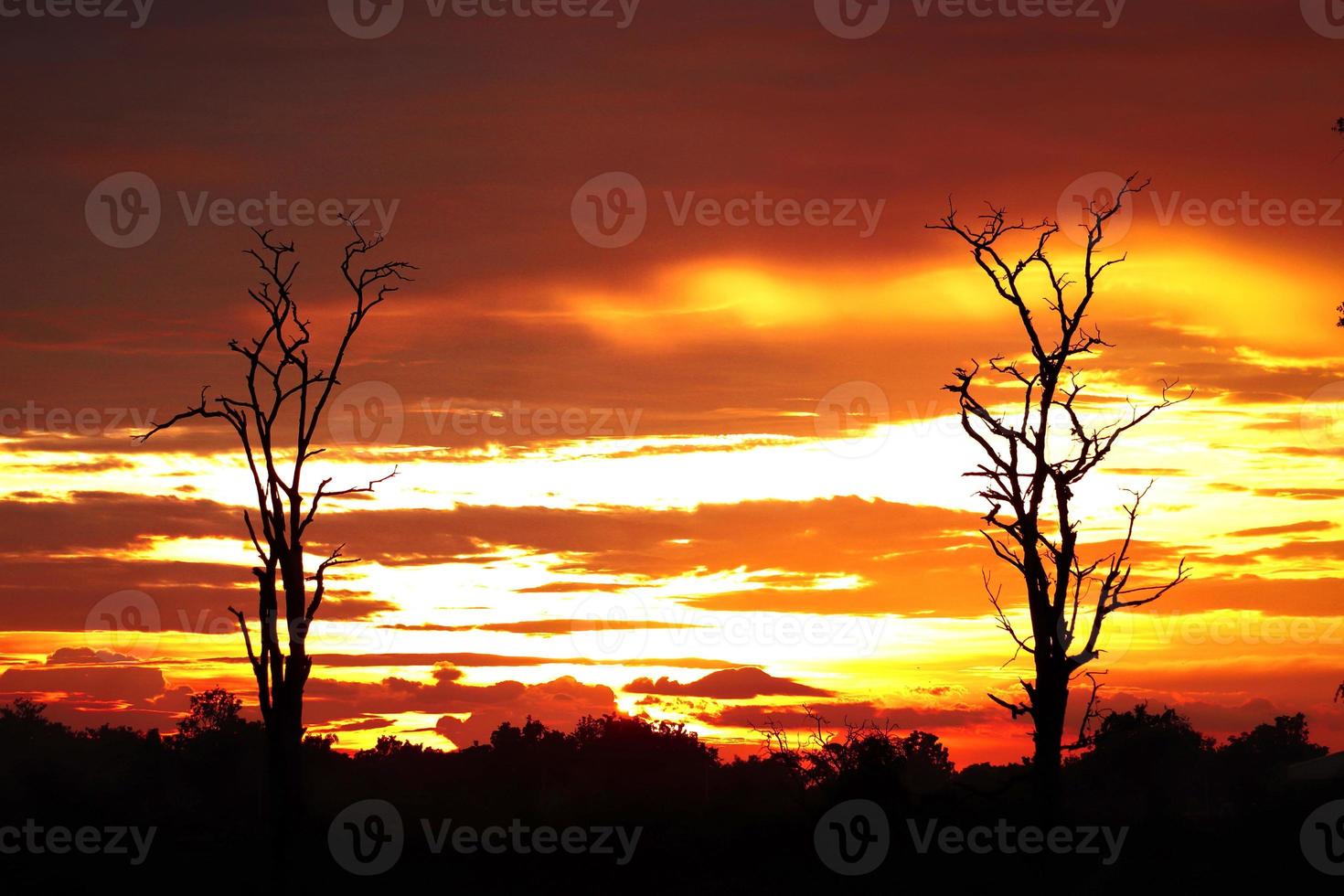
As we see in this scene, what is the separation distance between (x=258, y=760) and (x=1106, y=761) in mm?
50289

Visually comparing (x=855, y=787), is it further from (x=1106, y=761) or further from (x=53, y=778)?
(x=1106, y=761)

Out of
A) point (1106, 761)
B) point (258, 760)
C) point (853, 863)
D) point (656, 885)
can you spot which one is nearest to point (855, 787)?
point (853, 863)

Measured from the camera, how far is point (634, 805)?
46.4 m

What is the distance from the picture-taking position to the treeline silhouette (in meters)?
33.8

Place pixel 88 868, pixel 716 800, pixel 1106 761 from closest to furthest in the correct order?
pixel 88 868 < pixel 716 800 < pixel 1106 761

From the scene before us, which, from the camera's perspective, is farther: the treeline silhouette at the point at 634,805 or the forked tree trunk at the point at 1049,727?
the treeline silhouette at the point at 634,805

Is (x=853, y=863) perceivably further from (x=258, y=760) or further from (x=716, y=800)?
(x=258, y=760)

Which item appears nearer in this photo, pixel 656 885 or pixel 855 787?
pixel 656 885

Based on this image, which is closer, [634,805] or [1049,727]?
[1049,727]

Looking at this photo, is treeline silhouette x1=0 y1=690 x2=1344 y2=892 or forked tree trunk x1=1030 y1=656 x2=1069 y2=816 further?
treeline silhouette x1=0 y1=690 x2=1344 y2=892

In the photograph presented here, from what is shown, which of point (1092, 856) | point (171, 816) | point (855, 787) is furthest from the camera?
point (171, 816)

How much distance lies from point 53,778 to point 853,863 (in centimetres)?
3677

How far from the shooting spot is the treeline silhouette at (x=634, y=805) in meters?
33.8

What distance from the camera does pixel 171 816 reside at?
44.0 meters
